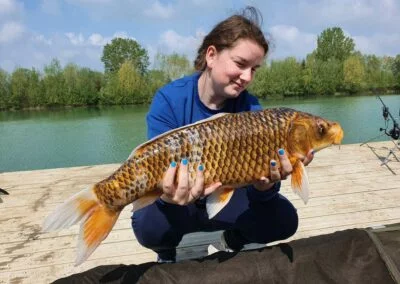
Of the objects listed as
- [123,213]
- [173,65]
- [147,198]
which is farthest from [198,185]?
[173,65]

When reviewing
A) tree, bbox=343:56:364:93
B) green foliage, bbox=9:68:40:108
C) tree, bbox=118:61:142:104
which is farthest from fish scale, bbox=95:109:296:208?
tree, bbox=343:56:364:93

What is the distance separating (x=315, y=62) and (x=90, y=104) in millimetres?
18682

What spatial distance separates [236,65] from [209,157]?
397 mm

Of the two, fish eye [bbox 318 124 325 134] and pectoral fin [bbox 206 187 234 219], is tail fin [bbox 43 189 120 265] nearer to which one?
pectoral fin [bbox 206 187 234 219]

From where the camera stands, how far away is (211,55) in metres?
1.48

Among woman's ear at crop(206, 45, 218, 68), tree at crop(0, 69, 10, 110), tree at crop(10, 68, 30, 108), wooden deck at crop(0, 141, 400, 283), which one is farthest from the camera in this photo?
tree at crop(10, 68, 30, 108)

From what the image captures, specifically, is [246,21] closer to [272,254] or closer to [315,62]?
[272,254]

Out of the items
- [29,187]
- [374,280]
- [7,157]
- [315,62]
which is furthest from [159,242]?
[315,62]

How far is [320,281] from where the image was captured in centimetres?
135

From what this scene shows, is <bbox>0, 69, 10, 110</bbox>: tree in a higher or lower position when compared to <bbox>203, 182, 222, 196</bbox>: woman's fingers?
lower

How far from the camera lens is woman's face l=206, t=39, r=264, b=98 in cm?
137

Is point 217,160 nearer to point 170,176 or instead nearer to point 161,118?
point 170,176

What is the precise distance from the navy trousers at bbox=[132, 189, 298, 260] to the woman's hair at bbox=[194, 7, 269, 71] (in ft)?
1.83

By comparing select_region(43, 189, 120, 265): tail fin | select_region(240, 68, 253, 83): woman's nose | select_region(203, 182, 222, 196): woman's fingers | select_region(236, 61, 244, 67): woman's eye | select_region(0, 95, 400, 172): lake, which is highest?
select_region(236, 61, 244, 67): woman's eye
